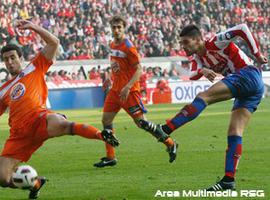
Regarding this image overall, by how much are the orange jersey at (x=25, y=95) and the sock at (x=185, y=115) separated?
1.72 meters

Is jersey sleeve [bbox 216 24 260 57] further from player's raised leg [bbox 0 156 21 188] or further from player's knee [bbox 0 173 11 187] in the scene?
player's knee [bbox 0 173 11 187]

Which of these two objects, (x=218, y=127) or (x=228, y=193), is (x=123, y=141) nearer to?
(x=218, y=127)

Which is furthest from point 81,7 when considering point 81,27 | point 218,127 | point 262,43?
point 218,127

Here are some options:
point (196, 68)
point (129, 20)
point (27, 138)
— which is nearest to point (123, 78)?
point (196, 68)

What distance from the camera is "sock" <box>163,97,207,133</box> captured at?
9.31m

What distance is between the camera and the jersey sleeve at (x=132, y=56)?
13.7m

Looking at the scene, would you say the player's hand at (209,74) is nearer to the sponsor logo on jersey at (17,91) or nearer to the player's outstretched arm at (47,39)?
the player's outstretched arm at (47,39)

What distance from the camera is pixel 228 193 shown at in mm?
9750

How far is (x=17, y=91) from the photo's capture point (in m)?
10.1

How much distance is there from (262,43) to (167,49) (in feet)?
19.9

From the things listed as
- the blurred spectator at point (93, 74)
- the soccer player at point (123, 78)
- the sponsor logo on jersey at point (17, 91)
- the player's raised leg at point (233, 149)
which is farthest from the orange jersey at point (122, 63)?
the blurred spectator at point (93, 74)

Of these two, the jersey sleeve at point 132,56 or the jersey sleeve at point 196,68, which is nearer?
the jersey sleeve at point 196,68

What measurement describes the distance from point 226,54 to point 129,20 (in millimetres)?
33947

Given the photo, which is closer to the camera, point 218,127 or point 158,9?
point 218,127
